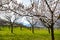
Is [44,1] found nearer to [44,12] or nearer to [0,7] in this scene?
[44,12]

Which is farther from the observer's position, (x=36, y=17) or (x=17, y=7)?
(x=36, y=17)

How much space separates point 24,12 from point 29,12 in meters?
0.37

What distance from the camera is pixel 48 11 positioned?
14133 millimetres

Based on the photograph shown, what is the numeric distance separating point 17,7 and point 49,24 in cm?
291

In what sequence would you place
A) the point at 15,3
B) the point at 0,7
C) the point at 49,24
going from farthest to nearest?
the point at 49,24 → the point at 15,3 → the point at 0,7

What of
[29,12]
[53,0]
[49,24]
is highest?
[53,0]

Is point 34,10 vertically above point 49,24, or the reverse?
point 34,10

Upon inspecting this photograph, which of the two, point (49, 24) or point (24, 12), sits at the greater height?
point (24, 12)

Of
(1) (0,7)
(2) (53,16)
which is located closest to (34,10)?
(2) (53,16)

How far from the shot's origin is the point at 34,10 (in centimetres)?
1403

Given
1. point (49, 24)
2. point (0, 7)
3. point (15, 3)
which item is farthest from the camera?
point (49, 24)

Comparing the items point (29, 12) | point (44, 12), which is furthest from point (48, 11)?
point (29, 12)

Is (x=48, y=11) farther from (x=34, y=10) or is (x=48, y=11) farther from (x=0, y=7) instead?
(x=0, y=7)

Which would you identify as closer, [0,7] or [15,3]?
[0,7]
